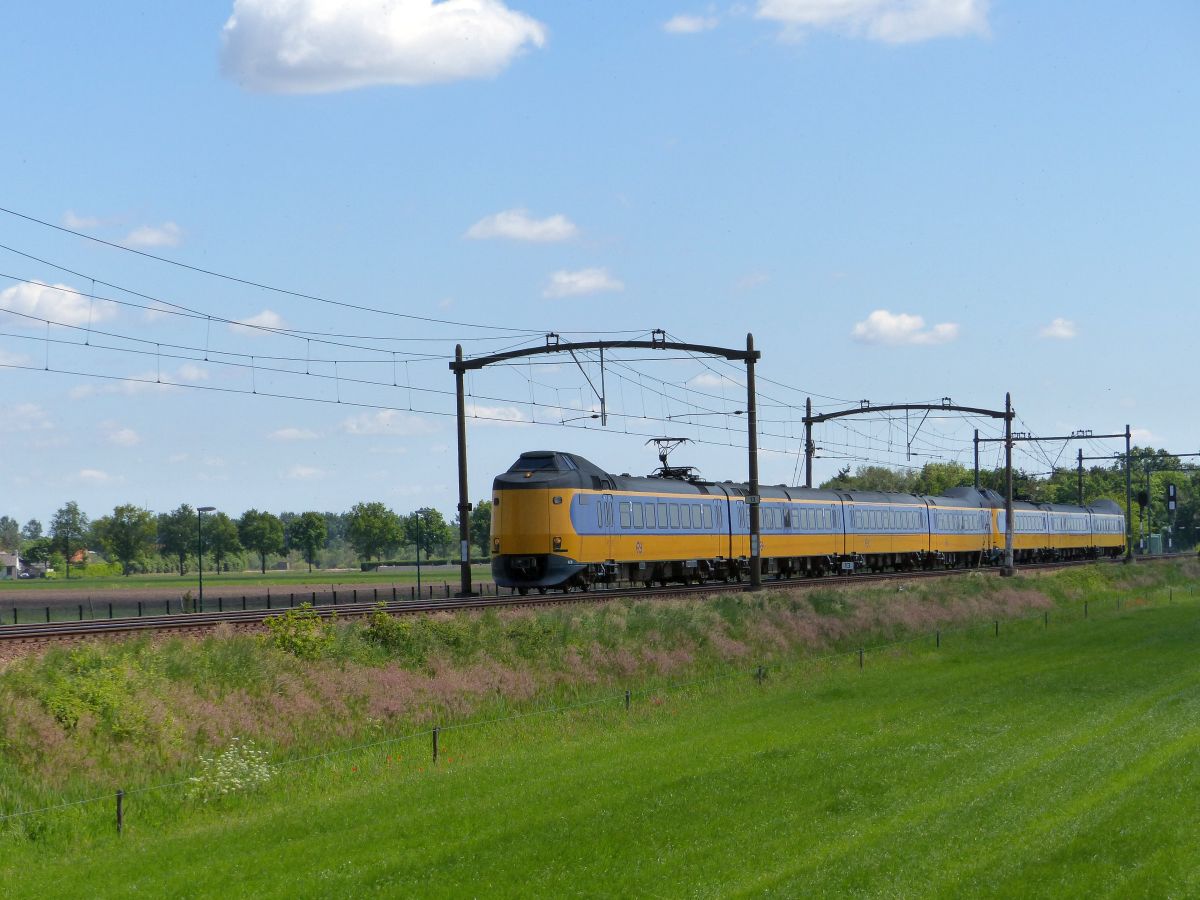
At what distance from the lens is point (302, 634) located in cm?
2770

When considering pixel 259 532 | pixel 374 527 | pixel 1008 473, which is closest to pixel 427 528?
pixel 374 527

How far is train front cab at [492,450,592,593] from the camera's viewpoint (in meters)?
44.8

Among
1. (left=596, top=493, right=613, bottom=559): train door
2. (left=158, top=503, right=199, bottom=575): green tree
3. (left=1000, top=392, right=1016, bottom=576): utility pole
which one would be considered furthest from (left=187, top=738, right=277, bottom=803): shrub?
(left=158, top=503, right=199, bottom=575): green tree

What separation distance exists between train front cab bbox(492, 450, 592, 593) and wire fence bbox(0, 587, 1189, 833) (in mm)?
9180

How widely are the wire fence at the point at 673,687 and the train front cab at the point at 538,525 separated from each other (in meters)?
9.18

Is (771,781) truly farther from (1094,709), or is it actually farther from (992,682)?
(992,682)

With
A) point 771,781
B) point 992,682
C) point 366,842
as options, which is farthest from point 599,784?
point 992,682

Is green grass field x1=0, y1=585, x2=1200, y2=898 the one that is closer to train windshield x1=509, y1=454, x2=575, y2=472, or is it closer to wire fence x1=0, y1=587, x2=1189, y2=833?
wire fence x1=0, y1=587, x2=1189, y2=833

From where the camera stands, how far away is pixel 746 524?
57656mm

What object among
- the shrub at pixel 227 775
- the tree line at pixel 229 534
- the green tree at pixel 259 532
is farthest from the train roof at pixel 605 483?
the green tree at pixel 259 532

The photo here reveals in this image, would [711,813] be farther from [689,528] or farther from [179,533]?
[179,533]

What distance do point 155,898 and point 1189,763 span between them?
48.1 ft

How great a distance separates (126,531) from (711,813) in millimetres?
146821

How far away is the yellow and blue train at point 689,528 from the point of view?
1778 inches
